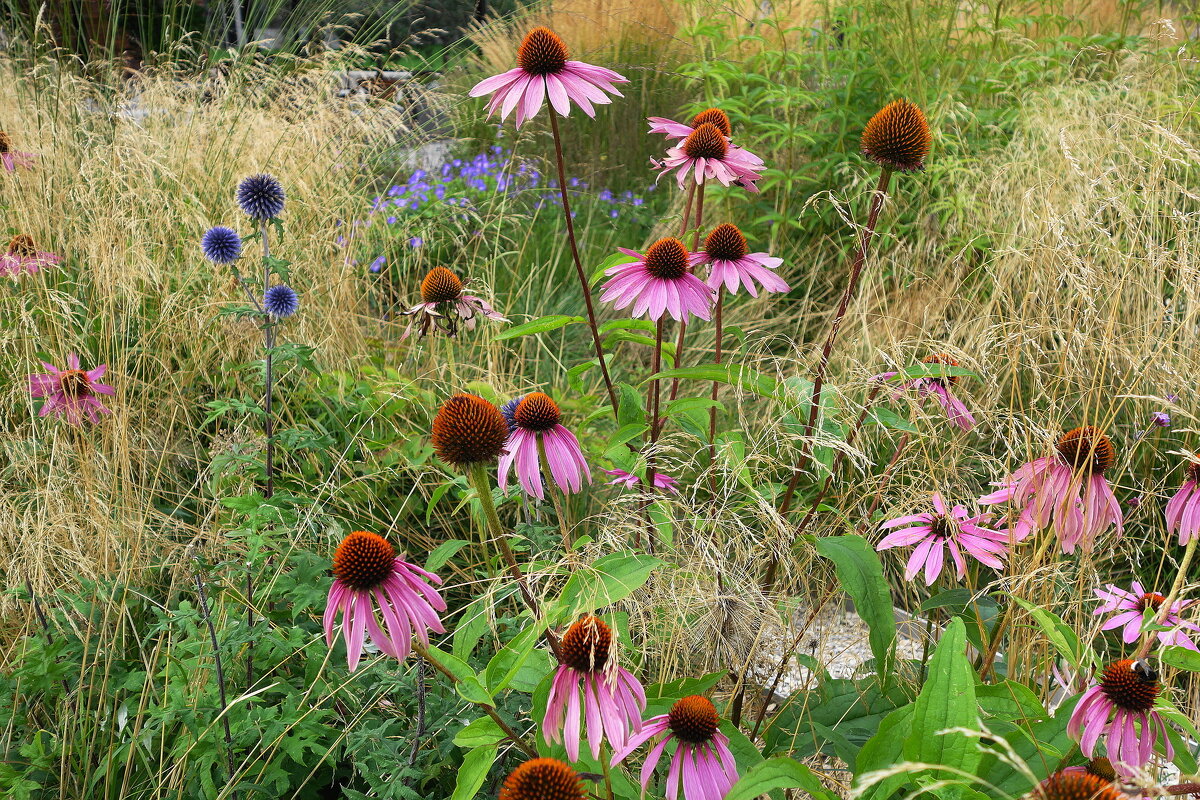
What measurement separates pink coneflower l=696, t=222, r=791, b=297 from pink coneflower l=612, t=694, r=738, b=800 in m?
0.79

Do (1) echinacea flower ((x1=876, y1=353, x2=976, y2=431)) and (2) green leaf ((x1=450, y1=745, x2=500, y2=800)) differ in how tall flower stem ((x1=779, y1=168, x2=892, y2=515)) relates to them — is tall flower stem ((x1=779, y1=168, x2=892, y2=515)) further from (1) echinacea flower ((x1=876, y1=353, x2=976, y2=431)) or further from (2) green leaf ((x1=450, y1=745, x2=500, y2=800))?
(2) green leaf ((x1=450, y1=745, x2=500, y2=800))

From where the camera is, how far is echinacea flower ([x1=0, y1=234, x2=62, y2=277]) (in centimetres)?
260

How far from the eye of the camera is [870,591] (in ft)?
3.91

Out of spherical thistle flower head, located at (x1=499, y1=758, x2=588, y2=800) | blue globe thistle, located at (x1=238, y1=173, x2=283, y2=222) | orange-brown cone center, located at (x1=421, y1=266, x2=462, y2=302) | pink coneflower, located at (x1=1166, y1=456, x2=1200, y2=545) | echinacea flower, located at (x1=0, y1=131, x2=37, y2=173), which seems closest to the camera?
spherical thistle flower head, located at (x1=499, y1=758, x2=588, y2=800)

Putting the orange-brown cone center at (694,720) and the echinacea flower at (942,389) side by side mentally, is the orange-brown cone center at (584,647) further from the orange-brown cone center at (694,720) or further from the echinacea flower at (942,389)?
the echinacea flower at (942,389)

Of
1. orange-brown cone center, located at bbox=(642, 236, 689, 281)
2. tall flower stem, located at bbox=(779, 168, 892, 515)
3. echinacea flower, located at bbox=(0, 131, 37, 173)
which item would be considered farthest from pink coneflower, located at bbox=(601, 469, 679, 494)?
echinacea flower, located at bbox=(0, 131, 37, 173)

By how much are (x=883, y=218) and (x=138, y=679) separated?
310 centimetres

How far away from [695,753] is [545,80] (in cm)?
112

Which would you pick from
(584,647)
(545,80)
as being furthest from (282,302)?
(584,647)

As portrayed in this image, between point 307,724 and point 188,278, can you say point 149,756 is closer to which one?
point 307,724

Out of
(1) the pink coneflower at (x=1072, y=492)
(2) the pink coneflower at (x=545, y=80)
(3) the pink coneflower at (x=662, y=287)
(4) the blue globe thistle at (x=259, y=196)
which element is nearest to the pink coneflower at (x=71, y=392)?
(4) the blue globe thistle at (x=259, y=196)

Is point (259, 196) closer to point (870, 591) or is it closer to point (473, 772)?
point (473, 772)

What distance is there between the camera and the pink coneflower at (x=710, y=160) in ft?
5.66

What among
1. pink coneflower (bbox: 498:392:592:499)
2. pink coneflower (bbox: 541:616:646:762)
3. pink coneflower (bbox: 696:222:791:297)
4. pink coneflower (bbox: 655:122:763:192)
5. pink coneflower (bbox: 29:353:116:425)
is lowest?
pink coneflower (bbox: 29:353:116:425)
